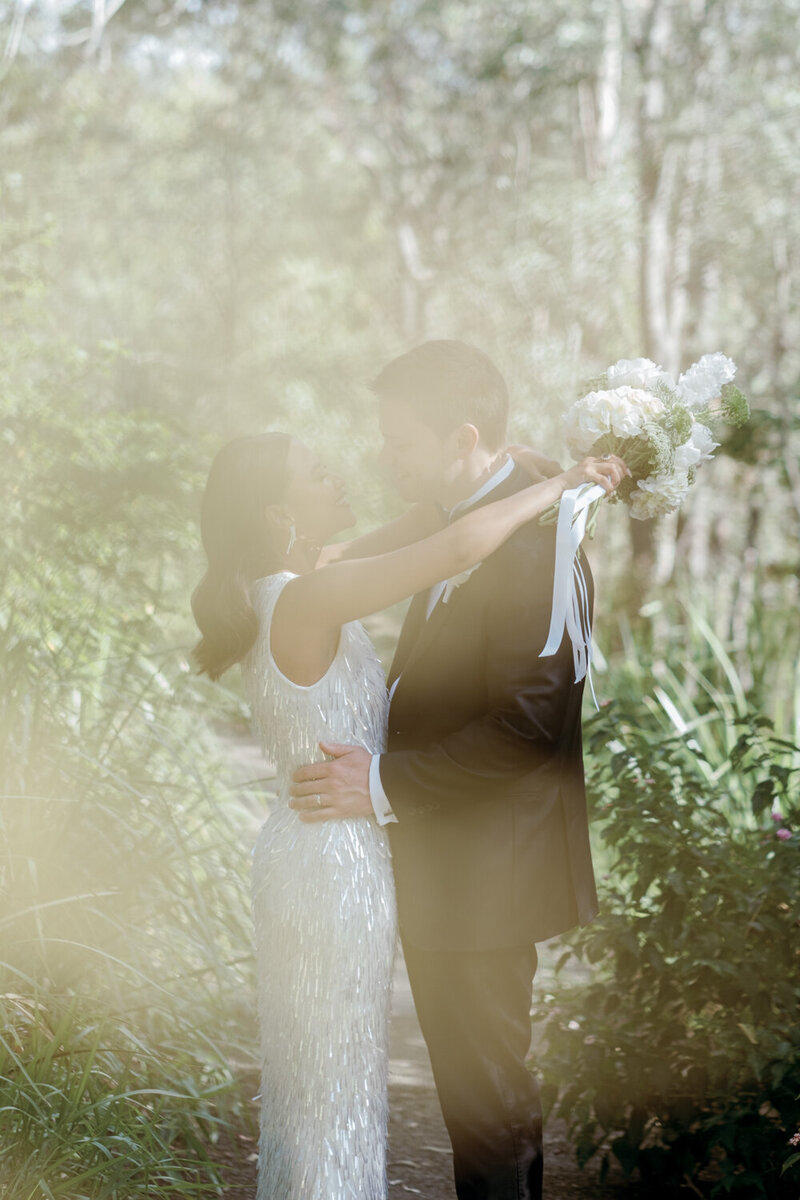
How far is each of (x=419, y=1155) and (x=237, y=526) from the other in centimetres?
220

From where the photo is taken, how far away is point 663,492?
2654 millimetres

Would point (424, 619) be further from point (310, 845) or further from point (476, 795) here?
point (310, 845)

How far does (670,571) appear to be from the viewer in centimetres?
1049

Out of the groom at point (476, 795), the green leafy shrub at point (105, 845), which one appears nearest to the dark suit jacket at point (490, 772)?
the groom at point (476, 795)

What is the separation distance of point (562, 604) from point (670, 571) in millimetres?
8214

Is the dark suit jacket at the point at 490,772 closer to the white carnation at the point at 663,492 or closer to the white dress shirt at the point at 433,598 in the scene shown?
the white dress shirt at the point at 433,598

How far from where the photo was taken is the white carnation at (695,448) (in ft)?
8.80

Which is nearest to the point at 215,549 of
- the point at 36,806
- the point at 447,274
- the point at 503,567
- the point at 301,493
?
the point at 301,493

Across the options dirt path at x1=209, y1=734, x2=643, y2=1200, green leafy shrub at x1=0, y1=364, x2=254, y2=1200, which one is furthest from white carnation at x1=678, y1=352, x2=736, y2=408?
dirt path at x1=209, y1=734, x2=643, y2=1200

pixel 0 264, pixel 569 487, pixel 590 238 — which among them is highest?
pixel 590 238

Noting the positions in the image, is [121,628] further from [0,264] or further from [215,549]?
[215,549]

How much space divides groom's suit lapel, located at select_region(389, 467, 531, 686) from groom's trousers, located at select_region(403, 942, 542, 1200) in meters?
0.62

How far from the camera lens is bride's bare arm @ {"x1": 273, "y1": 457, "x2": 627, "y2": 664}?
2434mm

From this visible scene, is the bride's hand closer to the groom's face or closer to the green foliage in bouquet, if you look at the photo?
the groom's face
